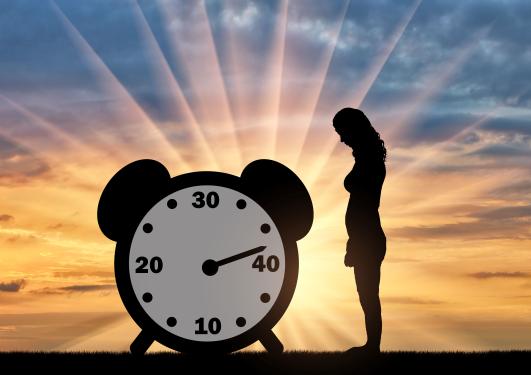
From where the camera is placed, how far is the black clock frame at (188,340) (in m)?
7.78

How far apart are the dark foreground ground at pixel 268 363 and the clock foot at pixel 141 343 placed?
110 millimetres

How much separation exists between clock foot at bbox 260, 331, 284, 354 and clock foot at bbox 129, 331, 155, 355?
3.43 feet

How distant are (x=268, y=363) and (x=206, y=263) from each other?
1.13 metres

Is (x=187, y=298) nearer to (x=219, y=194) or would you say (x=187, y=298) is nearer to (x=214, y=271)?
(x=214, y=271)

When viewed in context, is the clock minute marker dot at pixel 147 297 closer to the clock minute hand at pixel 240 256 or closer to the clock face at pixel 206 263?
the clock face at pixel 206 263

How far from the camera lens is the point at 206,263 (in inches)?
303

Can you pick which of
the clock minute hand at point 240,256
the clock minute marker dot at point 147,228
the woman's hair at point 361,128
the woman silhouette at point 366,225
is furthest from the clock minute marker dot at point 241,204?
the woman's hair at point 361,128

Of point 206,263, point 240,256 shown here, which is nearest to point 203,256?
point 206,263

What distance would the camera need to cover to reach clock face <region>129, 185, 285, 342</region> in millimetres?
7727

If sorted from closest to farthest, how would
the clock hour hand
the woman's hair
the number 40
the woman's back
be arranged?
the woman's back → the woman's hair → the clock hour hand → the number 40

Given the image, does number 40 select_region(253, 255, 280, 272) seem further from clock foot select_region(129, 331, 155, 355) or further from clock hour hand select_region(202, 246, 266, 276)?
clock foot select_region(129, 331, 155, 355)

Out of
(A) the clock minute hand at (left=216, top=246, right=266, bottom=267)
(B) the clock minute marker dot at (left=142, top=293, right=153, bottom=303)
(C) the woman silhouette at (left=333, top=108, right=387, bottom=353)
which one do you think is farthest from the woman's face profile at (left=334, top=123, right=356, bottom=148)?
(B) the clock minute marker dot at (left=142, top=293, right=153, bottom=303)

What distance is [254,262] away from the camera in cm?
780

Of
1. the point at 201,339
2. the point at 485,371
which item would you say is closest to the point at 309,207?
the point at 201,339
